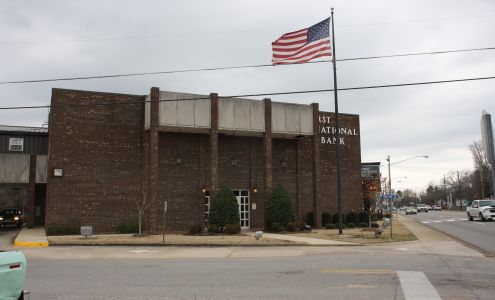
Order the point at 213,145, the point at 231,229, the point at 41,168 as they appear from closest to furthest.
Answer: the point at 231,229 → the point at 213,145 → the point at 41,168

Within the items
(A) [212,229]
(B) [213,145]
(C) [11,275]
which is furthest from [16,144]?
(C) [11,275]

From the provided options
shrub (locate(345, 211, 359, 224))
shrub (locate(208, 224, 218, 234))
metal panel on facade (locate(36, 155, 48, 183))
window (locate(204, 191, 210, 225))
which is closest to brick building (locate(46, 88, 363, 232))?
window (locate(204, 191, 210, 225))

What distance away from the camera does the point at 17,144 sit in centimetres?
3183

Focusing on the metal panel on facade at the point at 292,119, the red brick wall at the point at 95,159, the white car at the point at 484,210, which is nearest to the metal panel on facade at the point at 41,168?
the red brick wall at the point at 95,159

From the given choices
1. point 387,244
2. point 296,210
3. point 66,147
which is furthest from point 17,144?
point 387,244

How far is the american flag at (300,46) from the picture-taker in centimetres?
2272

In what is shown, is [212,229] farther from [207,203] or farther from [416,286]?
[416,286]

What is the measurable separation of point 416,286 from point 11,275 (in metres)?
7.73

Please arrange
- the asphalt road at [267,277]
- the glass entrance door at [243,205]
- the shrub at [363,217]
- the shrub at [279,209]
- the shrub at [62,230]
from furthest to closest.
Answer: the shrub at [363,217] < the glass entrance door at [243,205] < the shrub at [279,209] < the shrub at [62,230] < the asphalt road at [267,277]

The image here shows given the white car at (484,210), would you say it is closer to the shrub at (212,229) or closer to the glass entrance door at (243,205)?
the glass entrance door at (243,205)

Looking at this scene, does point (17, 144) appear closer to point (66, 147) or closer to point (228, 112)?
point (66, 147)

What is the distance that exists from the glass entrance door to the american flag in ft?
42.5

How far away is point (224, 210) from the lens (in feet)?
94.0

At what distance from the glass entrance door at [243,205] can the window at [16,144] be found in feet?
49.2
